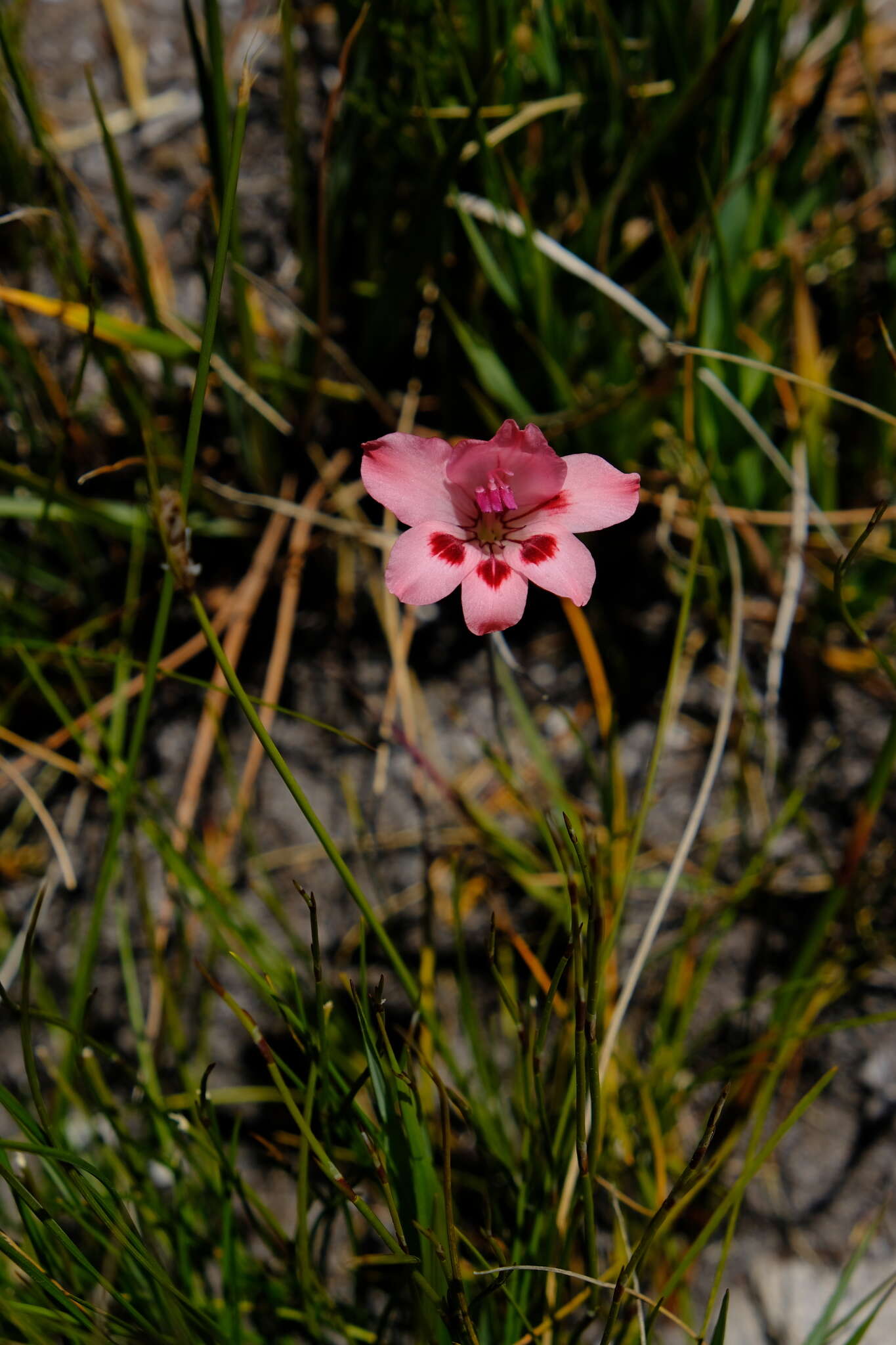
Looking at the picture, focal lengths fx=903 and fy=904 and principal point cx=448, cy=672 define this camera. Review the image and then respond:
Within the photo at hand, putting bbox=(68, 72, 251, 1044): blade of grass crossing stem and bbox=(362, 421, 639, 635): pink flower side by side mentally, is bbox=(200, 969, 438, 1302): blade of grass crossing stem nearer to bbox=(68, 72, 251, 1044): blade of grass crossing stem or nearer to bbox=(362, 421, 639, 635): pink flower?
bbox=(68, 72, 251, 1044): blade of grass crossing stem

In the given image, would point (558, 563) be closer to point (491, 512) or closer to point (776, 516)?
point (491, 512)

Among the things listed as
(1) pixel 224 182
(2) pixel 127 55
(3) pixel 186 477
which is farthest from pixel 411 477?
(2) pixel 127 55

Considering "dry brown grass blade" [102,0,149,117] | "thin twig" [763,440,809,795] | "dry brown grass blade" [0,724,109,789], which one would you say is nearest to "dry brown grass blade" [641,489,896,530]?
"thin twig" [763,440,809,795]

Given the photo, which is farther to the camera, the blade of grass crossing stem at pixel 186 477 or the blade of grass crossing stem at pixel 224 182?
the blade of grass crossing stem at pixel 224 182

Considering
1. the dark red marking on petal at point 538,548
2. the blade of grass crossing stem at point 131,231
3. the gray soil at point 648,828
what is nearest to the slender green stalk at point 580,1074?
the dark red marking on petal at point 538,548

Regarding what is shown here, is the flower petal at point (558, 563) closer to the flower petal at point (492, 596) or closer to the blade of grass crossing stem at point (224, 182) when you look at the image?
the flower petal at point (492, 596)

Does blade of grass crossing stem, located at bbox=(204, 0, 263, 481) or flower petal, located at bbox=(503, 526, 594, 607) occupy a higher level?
blade of grass crossing stem, located at bbox=(204, 0, 263, 481)

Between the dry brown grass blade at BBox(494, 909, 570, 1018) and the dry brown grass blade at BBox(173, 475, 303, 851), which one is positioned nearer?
the dry brown grass blade at BBox(494, 909, 570, 1018)

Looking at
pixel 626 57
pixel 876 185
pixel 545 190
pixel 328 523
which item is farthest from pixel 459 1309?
pixel 876 185
